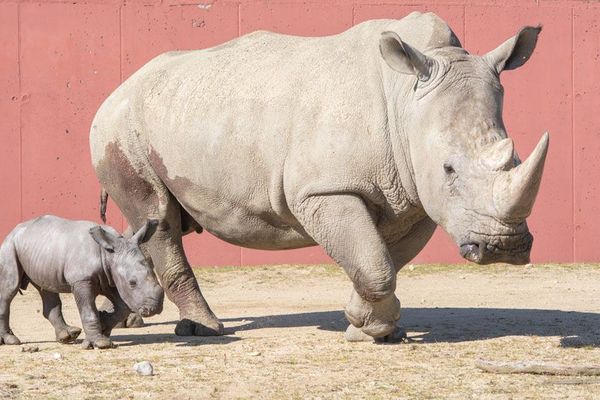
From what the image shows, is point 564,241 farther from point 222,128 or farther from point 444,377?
point 444,377

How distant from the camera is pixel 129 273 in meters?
7.41

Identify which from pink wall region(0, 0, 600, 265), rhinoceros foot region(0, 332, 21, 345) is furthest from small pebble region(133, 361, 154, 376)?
pink wall region(0, 0, 600, 265)

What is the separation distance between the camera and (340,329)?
844 centimetres

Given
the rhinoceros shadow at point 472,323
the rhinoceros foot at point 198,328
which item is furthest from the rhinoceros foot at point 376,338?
the rhinoceros foot at point 198,328

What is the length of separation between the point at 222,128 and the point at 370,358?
1782 millimetres

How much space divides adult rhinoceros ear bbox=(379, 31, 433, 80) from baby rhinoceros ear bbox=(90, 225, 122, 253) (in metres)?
1.79

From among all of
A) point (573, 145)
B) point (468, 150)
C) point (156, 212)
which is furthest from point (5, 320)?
point (573, 145)

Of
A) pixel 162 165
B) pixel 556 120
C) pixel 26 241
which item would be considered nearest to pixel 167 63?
pixel 162 165

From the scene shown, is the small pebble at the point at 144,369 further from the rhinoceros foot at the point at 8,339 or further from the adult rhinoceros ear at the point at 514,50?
the adult rhinoceros ear at the point at 514,50

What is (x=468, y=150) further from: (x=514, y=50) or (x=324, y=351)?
(x=324, y=351)

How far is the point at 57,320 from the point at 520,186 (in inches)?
113

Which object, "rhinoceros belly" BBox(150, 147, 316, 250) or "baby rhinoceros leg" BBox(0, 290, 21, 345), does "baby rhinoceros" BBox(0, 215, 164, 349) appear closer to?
"baby rhinoceros leg" BBox(0, 290, 21, 345)

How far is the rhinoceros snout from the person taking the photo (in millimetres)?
6605

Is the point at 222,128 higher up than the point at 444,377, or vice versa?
the point at 222,128
